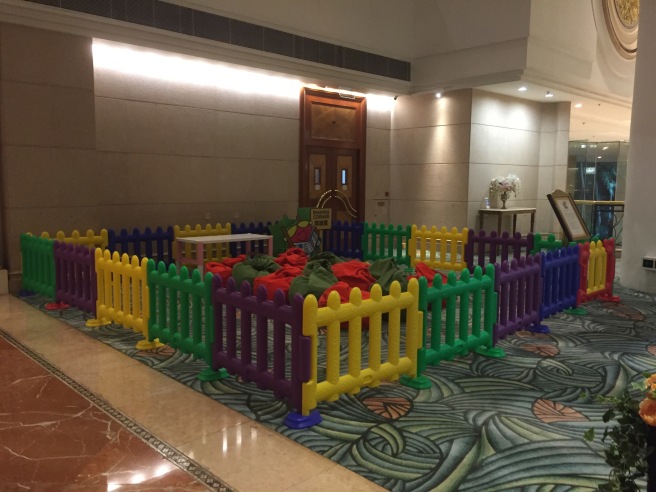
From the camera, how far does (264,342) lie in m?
3.77

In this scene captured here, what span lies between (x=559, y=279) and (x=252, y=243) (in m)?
5.39

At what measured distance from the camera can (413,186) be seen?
40.4ft

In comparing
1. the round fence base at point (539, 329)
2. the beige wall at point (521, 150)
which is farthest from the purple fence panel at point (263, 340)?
the beige wall at point (521, 150)

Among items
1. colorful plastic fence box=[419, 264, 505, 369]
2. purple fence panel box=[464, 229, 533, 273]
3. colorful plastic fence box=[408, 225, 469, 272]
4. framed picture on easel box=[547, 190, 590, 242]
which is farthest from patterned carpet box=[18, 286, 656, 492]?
colorful plastic fence box=[408, 225, 469, 272]

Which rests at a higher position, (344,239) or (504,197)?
(504,197)

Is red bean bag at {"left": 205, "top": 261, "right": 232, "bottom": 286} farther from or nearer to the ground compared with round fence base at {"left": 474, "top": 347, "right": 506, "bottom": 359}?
farther from the ground

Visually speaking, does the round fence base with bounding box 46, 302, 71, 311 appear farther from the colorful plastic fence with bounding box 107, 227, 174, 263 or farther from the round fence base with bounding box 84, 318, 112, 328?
the colorful plastic fence with bounding box 107, 227, 174, 263

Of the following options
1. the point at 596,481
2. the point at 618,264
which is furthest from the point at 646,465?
the point at 618,264

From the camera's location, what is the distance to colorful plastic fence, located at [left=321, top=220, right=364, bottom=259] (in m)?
10.4

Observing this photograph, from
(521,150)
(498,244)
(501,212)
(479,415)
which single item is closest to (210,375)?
(479,415)

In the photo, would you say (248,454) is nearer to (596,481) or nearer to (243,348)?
(243,348)

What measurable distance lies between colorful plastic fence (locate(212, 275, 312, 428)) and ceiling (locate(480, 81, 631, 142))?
8475 mm

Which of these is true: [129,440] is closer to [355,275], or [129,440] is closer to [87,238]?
[355,275]

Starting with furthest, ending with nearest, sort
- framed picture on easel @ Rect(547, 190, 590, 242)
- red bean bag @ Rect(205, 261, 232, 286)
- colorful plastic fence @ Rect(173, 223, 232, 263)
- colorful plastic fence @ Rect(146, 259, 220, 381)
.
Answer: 1. colorful plastic fence @ Rect(173, 223, 232, 263)
2. framed picture on easel @ Rect(547, 190, 590, 242)
3. red bean bag @ Rect(205, 261, 232, 286)
4. colorful plastic fence @ Rect(146, 259, 220, 381)
